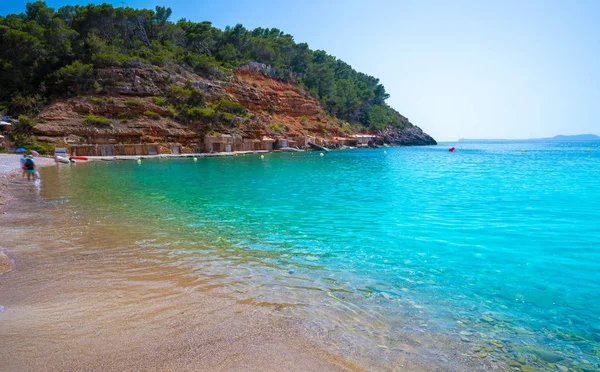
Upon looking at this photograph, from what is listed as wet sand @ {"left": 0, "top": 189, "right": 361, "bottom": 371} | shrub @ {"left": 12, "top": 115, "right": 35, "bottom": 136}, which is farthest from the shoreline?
shrub @ {"left": 12, "top": 115, "right": 35, "bottom": 136}

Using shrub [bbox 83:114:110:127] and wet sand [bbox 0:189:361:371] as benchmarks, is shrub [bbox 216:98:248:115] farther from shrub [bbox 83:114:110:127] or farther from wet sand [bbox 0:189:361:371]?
wet sand [bbox 0:189:361:371]

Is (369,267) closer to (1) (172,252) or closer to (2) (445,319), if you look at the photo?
(2) (445,319)

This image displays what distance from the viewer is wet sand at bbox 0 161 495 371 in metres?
3.38

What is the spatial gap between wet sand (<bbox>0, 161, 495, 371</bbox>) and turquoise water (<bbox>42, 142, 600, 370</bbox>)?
34 cm

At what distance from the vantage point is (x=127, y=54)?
5794 cm

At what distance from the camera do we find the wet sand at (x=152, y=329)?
133 inches

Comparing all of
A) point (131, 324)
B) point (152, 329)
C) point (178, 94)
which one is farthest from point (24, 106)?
point (152, 329)

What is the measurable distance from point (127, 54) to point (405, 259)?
63.3 meters

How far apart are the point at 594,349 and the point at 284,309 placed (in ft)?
11.6

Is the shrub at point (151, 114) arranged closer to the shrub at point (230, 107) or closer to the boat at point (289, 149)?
the shrub at point (230, 107)

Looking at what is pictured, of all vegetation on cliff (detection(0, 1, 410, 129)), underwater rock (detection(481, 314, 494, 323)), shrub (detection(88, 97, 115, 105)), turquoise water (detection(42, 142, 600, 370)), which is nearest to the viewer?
turquoise water (detection(42, 142, 600, 370))

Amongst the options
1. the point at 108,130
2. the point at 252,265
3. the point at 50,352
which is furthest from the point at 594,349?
the point at 108,130

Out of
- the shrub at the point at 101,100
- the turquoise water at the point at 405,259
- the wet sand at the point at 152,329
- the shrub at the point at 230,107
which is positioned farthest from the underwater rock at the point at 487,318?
the shrub at the point at 230,107

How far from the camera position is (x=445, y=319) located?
4.57m
